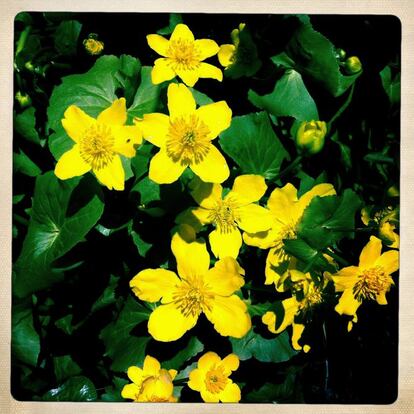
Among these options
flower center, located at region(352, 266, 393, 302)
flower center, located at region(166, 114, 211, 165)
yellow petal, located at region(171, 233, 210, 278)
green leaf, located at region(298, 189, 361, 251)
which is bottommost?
flower center, located at region(352, 266, 393, 302)

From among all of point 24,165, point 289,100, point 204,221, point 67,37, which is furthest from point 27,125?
point 289,100

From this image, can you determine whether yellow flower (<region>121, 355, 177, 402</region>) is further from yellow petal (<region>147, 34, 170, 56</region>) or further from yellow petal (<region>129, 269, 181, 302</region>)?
yellow petal (<region>147, 34, 170, 56</region>)

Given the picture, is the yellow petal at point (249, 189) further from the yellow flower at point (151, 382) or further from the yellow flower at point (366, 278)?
the yellow flower at point (151, 382)

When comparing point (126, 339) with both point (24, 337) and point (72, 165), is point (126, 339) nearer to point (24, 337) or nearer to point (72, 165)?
point (24, 337)

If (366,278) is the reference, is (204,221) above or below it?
above

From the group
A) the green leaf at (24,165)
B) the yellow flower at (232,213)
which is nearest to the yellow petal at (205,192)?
the yellow flower at (232,213)

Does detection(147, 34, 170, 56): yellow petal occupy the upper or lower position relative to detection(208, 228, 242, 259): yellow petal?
upper

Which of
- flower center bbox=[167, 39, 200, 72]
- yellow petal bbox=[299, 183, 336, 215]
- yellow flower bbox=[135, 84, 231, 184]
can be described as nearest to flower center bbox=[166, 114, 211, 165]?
yellow flower bbox=[135, 84, 231, 184]

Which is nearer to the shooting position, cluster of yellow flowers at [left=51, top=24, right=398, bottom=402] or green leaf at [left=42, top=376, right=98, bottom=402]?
cluster of yellow flowers at [left=51, top=24, right=398, bottom=402]
